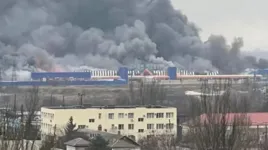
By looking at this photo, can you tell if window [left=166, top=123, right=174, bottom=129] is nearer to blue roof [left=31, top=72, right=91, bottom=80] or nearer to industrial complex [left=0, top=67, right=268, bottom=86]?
industrial complex [left=0, top=67, right=268, bottom=86]

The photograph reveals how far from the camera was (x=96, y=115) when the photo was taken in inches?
977

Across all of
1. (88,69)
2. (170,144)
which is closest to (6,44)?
(88,69)

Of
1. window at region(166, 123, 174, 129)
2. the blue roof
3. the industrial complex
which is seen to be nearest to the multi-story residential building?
window at region(166, 123, 174, 129)

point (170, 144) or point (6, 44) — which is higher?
point (6, 44)

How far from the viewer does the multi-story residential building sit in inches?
962

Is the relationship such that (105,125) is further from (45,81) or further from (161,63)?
(161,63)

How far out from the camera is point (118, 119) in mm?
Result: 25156

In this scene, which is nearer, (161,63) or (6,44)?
(6,44)

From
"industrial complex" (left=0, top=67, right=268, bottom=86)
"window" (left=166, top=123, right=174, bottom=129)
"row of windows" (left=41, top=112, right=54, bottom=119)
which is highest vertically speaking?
"industrial complex" (left=0, top=67, right=268, bottom=86)

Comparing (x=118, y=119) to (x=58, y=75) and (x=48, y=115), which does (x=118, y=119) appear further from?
(x=58, y=75)

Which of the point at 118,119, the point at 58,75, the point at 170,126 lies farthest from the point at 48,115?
the point at 58,75

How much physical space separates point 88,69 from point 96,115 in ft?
93.8

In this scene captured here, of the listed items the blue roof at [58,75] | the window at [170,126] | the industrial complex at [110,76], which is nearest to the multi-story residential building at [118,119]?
the window at [170,126]

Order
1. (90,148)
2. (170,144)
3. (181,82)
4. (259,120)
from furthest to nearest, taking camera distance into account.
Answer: (181,82), (259,120), (170,144), (90,148)
